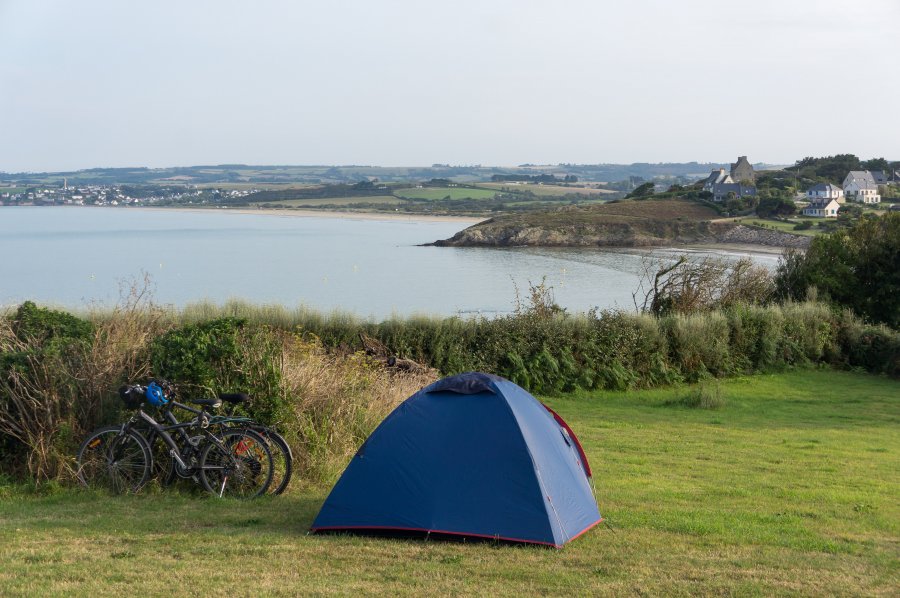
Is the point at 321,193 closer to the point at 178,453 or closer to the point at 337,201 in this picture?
the point at 337,201

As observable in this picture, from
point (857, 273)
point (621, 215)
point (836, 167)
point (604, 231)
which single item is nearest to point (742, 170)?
point (836, 167)

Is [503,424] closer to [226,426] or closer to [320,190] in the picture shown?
[226,426]

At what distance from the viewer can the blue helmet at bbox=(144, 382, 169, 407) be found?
970cm

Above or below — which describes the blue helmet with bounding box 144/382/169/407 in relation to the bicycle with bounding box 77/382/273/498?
above

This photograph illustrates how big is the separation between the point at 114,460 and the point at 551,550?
489 centimetres

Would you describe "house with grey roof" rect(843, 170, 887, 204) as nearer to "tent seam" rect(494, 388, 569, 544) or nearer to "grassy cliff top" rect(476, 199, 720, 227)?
"grassy cliff top" rect(476, 199, 720, 227)

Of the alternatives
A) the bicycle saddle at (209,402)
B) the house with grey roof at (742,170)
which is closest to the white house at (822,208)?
the house with grey roof at (742,170)

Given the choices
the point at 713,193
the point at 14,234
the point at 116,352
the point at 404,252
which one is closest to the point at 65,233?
the point at 14,234

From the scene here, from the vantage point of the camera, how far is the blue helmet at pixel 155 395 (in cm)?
970

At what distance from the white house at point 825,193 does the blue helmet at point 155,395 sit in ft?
276

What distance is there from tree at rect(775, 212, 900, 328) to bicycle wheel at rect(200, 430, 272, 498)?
2241 cm

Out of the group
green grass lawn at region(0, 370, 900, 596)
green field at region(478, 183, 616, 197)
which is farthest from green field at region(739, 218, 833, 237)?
green field at region(478, 183, 616, 197)

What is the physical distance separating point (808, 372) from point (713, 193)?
77.6 m

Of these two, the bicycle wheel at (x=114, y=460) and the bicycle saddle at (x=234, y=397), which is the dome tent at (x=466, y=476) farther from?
the bicycle wheel at (x=114, y=460)
